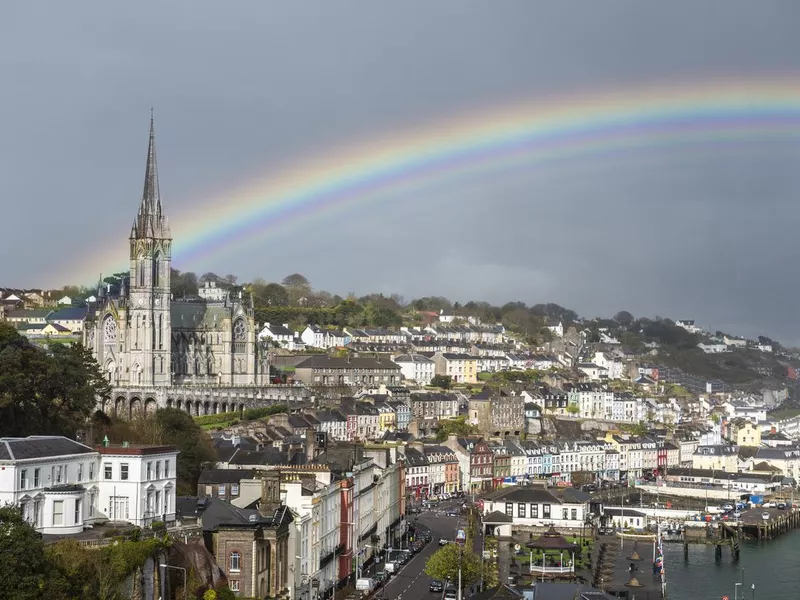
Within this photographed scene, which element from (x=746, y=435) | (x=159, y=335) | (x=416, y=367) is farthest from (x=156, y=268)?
(x=746, y=435)

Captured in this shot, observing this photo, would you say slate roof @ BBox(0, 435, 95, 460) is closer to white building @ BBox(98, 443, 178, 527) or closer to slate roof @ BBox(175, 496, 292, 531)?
white building @ BBox(98, 443, 178, 527)

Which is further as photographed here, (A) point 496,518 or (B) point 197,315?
(B) point 197,315

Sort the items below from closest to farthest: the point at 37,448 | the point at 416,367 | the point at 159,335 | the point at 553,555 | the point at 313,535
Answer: the point at 37,448, the point at 313,535, the point at 553,555, the point at 159,335, the point at 416,367

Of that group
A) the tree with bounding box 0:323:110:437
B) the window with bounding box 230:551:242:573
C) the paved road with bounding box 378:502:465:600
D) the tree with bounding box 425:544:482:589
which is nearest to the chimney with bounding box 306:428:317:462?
the paved road with bounding box 378:502:465:600

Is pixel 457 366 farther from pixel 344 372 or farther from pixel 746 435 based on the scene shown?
pixel 746 435

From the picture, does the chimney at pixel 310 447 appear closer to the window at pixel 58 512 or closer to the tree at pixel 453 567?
the tree at pixel 453 567

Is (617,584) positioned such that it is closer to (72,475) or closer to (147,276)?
(72,475)

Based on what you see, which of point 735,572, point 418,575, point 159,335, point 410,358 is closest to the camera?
point 418,575
